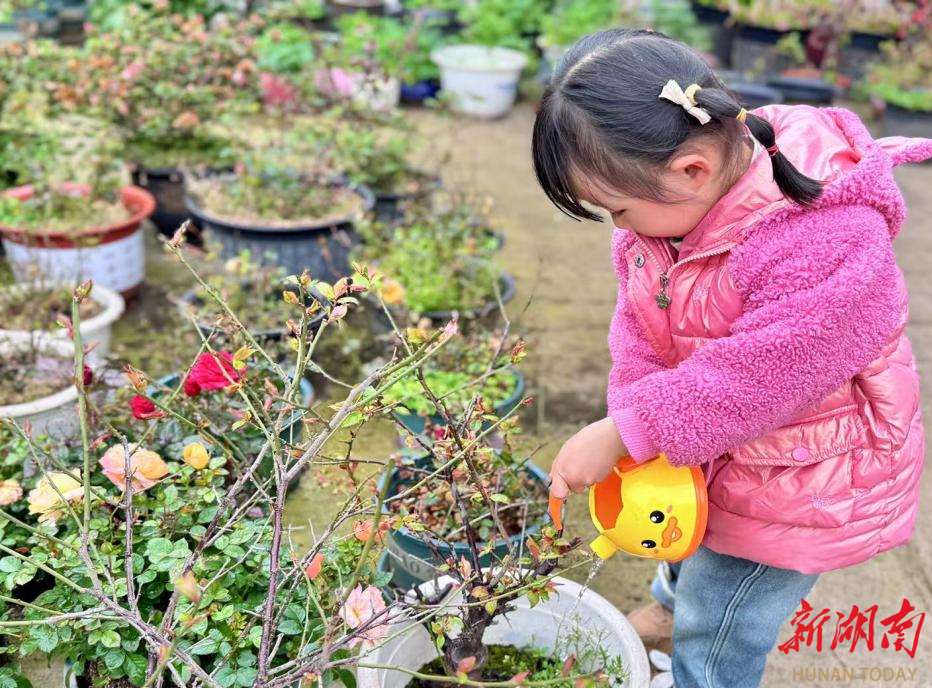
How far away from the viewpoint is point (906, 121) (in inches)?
238

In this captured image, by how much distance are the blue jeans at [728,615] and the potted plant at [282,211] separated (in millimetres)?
1952

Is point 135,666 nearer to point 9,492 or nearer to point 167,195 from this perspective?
point 9,492

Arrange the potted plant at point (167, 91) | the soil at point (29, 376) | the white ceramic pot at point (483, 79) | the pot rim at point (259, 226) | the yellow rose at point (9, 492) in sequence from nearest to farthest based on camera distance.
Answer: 1. the yellow rose at point (9, 492)
2. the soil at point (29, 376)
3. the pot rim at point (259, 226)
4. the potted plant at point (167, 91)
5. the white ceramic pot at point (483, 79)

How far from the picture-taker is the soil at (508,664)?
181cm

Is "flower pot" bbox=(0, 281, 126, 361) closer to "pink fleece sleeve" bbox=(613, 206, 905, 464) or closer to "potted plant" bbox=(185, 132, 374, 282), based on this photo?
"potted plant" bbox=(185, 132, 374, 282)

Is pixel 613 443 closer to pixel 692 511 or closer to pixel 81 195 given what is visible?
pixel 692 511

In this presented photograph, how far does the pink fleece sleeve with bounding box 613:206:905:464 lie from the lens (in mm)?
1351

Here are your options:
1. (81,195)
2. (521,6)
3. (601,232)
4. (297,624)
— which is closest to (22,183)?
(81,195)

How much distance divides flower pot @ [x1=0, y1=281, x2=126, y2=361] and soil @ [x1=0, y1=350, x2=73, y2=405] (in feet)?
0.22

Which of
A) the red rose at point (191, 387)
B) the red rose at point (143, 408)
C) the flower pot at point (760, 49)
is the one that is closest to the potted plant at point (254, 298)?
the red rose at point (191, 387)

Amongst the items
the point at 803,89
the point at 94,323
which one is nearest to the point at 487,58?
the point at 803,89

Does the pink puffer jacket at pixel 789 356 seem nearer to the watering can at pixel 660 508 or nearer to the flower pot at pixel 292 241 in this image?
the watering can at pixel 660 508

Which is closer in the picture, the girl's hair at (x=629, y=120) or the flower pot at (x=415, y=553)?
the girl's hair at (x=629, y=120)

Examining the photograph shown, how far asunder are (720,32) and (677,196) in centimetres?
693
